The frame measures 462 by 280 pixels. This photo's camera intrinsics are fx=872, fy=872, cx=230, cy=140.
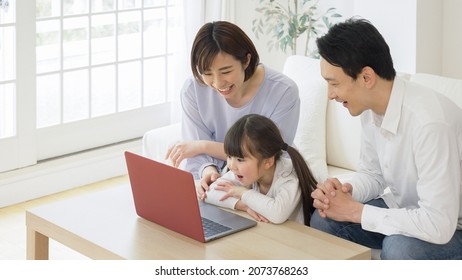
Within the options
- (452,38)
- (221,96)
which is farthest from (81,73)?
(452,38)

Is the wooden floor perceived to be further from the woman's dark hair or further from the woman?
the woman's dark hair

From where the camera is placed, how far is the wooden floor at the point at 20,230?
3771mm

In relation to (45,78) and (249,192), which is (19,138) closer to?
(45,78)

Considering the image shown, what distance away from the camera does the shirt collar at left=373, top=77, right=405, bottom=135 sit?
8.54ft

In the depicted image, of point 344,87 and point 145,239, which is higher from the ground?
point 344,87

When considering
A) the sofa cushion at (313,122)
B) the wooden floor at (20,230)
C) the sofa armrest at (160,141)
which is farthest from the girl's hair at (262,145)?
the wooden floor at (20,230)

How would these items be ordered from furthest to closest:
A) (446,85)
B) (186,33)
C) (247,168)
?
(186,33) < (446,85) < (247,168)

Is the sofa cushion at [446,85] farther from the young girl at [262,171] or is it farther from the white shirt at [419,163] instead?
the young girl at [262,171]

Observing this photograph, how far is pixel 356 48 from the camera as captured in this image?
8.39 ft

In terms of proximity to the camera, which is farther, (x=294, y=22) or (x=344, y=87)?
(x=294, y=22)

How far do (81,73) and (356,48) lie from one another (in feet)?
8.06

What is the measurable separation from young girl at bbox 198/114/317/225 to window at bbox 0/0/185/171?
194 centimetres

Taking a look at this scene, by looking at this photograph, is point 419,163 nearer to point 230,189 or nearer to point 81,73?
point 230,189
